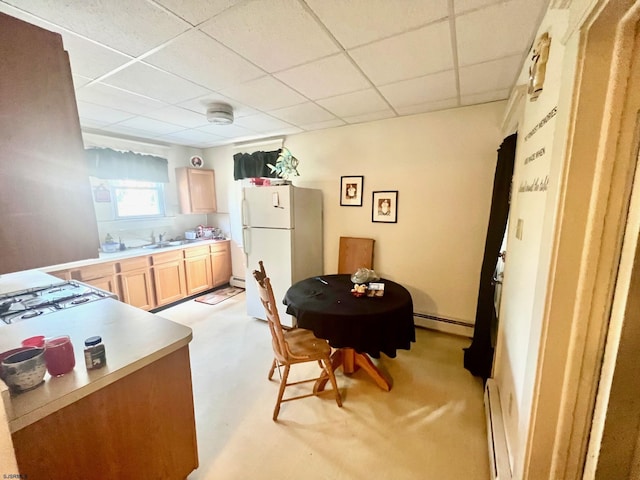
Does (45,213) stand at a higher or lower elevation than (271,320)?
higher

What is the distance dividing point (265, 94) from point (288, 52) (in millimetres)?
691

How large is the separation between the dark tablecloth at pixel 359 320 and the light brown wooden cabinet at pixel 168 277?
233 cm

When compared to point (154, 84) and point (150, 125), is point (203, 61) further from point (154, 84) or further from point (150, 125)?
point (150, 125)

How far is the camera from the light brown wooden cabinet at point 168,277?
11.5 ft

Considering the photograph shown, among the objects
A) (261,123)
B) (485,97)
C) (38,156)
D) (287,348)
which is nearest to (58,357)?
(38,156)

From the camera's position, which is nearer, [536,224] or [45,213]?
[45,213]

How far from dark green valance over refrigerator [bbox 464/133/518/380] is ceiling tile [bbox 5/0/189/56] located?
223 centimetres

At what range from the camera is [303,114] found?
9.15 ft

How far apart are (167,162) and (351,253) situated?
325 cm

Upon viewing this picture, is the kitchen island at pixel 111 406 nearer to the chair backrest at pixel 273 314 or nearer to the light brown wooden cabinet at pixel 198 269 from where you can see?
the chair backrest at pixel 273 314

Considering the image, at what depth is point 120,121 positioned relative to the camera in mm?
2973

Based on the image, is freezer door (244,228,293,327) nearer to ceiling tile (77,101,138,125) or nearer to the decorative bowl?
ceiling tile (77,101,138,125)

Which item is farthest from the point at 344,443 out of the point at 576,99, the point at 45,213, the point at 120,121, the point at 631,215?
the point at 120,121

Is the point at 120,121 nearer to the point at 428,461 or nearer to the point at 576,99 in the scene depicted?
the point at 576,99
